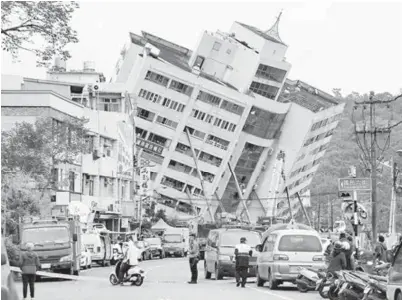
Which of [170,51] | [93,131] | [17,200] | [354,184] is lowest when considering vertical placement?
[17,200]

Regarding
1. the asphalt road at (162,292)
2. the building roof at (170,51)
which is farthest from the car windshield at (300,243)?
the building roof at (170,51)

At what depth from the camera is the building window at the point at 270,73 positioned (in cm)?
11158

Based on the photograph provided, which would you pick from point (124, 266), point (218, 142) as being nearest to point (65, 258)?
point (124, 266)

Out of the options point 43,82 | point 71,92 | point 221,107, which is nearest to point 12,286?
point 43,82

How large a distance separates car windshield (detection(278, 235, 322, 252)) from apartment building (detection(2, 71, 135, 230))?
3090cm

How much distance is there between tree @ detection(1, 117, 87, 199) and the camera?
46156 millimetres

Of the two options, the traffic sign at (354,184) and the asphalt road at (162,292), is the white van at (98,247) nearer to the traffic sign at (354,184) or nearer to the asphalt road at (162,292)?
the asphalt road at (162,292)

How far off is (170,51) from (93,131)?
39093 millimetres

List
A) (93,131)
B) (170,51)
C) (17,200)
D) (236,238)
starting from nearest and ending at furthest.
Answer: (236,238) < (17,200) < (93,131) < (170,51)

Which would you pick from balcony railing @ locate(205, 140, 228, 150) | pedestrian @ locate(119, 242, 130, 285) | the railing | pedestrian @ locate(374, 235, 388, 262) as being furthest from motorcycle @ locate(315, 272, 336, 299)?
balcony railing @ locate(205, 140, 228, 150)

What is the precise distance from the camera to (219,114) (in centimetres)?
10838

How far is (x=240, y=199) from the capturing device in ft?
375

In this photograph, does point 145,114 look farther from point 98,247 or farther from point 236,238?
point 236,238

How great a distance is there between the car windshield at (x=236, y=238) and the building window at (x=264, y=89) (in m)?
76.7
